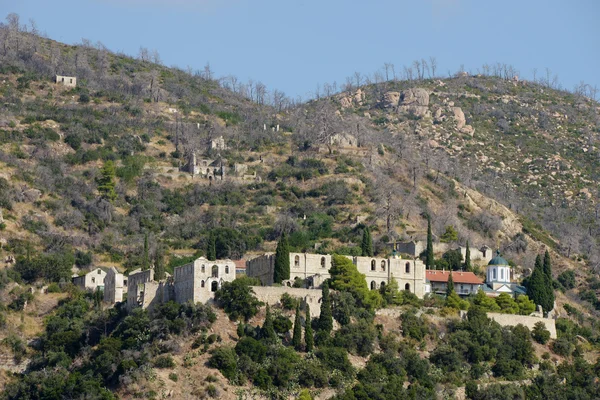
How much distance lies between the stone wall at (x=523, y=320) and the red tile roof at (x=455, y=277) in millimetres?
6830

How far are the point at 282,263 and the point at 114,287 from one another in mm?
12275

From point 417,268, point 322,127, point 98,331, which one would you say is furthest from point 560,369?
point 322,127

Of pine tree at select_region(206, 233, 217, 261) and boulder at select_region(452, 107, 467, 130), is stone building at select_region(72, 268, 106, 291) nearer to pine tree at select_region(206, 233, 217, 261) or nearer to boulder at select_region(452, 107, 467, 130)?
pine tree at select_region(206, 233, 217, 261)

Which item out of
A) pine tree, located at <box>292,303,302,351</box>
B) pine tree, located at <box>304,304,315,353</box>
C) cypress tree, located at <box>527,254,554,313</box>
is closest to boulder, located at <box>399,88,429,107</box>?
cypress tree, located at <box>527,254,554,313</box>

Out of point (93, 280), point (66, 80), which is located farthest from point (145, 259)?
point (66, 80)

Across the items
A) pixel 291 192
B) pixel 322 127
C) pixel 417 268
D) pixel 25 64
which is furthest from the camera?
pixel 25 64

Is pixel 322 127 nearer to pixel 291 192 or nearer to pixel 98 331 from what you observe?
pixel 291 192

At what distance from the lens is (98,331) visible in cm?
9381

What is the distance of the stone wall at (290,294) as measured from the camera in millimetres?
91250

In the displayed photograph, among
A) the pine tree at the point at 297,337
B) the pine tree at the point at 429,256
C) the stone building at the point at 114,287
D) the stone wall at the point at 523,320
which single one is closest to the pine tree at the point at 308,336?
the pine tree at the point at 297,337

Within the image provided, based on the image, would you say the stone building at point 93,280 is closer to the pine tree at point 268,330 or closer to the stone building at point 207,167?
the pine tree at point 268,330

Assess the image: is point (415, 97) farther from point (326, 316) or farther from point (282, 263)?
point (326, 316)

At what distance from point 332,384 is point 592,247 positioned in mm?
55150

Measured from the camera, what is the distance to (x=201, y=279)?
9075cm
